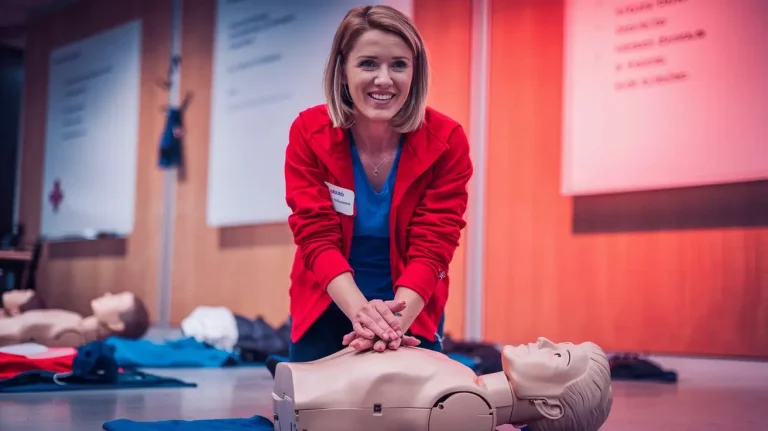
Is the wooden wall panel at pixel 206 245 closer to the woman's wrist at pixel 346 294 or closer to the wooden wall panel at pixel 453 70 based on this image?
the wooden wall panel at pixel 453 70

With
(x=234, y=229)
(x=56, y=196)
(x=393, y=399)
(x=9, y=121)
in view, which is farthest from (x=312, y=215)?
(x=9, y=121)

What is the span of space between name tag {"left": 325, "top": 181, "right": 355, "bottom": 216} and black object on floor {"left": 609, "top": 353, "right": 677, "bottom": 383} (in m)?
2.19

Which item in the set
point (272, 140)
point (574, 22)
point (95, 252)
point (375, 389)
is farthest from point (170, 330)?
point (375, 389)

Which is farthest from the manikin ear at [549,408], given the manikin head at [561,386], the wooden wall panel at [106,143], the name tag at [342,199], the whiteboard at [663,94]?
the wooden wall panel at [106,143]

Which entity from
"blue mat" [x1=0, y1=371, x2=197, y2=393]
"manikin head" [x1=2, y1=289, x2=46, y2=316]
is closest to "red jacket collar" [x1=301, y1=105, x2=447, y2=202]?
"blue mat" [x1=0, y1=371, x2=197, y2=393]

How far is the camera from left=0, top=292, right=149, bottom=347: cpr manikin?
3.82m

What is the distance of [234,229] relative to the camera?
21.8 ft

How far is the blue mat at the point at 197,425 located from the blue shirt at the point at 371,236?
41 centimetres

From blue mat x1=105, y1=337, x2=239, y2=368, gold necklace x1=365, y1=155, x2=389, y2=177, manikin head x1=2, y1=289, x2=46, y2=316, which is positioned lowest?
blue mat x1=105, y1=337, x2=239, y2=368

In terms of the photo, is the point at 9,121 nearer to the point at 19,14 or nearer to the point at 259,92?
the point at 19,14

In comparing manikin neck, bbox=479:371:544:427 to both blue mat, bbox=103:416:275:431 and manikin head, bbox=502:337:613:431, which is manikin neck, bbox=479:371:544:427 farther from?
blue mat, bbox=103:416:275:431

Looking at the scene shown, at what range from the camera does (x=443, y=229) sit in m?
1.98

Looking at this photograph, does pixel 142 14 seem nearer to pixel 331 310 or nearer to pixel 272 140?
pixel 272 140

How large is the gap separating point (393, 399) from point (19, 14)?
8778 mm
